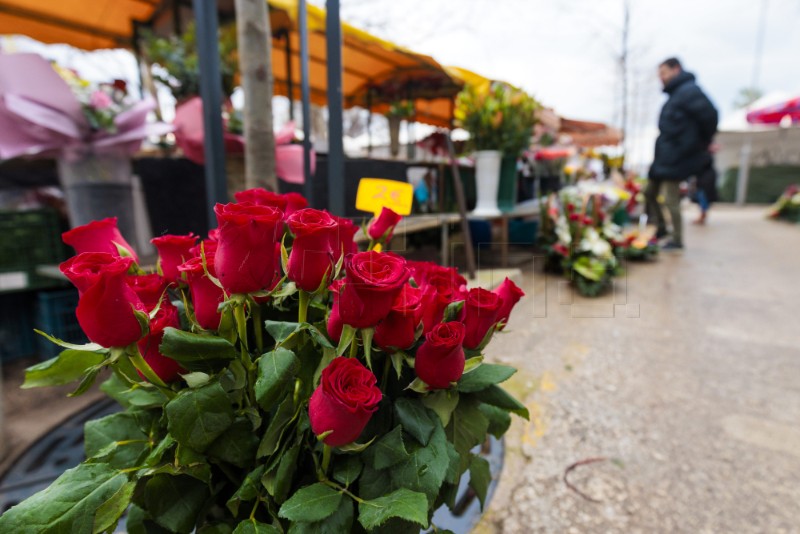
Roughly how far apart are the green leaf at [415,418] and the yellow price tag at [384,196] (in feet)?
1.34

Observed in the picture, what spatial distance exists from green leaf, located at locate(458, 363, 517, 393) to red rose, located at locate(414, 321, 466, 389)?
0.07 meters

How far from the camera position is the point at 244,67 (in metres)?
1.57

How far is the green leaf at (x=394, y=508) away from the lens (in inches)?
19.7

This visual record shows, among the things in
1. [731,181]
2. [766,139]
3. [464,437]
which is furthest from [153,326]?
[766,139]

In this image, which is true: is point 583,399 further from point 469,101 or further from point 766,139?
point 766,139

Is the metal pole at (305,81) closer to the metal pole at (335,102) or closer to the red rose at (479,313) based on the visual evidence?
the metal pole at (335,102)

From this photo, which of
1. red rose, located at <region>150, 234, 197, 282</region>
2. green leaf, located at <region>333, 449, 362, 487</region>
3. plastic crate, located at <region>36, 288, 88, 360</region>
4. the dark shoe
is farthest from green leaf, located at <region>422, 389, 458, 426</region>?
the dark shoe

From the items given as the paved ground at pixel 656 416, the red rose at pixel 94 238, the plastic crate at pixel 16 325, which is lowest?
the paved ground at pixel 656 416

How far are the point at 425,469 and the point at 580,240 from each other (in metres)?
3.93

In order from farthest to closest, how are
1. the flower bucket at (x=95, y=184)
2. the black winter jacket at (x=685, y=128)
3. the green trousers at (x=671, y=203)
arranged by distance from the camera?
the green trousers at (x=671, y=203)
the black winter jacket at (x=685, y=128)
the flower bucket at (x=95, y=184)

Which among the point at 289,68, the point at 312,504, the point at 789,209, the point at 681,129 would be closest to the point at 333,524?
the point at 312,504

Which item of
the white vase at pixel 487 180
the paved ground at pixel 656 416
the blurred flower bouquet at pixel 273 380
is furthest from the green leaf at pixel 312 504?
the white vase at pixel 487 180

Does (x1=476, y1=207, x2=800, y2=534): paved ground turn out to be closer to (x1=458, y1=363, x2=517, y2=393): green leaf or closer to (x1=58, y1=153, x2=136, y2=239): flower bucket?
(x1=458, y1=363, x2=517, y2=393): green leaf

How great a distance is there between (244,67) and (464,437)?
1.45 m
